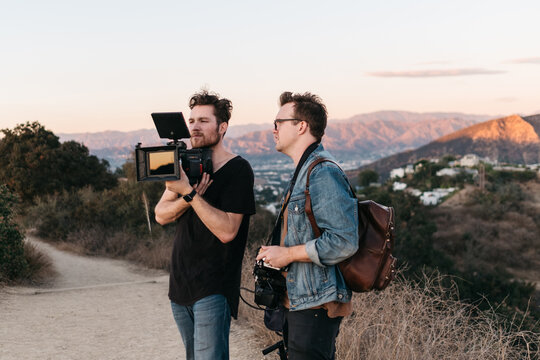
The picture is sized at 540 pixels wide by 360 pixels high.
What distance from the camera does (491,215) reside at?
3494 centimetres

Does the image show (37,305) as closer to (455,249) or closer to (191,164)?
(191,164)

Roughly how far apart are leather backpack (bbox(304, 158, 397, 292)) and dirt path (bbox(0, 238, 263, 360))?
2.95 metres

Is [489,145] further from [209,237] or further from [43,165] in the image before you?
[209,237]

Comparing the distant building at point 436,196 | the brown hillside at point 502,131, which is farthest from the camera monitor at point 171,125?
the brown hillside at point 502,131

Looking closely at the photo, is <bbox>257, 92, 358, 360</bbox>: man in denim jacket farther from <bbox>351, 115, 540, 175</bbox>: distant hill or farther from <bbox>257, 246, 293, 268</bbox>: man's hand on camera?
<bbox>351, 115, 540, 175</bbox>: distant hill

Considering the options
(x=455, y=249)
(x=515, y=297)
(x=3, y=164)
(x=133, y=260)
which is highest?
(x=3, y=164)

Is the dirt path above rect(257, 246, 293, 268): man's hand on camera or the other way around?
the other way around

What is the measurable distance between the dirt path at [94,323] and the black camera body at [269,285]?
8.90ft

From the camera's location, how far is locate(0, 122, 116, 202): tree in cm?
2122

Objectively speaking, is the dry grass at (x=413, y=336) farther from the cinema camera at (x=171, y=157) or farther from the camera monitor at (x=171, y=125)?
the camera monitor at (x=171, y=125)

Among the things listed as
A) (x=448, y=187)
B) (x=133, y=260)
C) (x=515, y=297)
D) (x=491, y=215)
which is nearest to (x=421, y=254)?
(x=515, y=297)

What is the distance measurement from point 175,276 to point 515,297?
12.0 meters

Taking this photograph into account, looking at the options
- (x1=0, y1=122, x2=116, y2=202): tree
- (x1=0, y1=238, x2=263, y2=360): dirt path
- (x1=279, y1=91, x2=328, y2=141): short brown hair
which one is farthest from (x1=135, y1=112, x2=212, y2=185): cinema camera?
(x1=0, y1=122, x2=116, y2=202): tree

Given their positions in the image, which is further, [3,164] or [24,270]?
[3,164]
